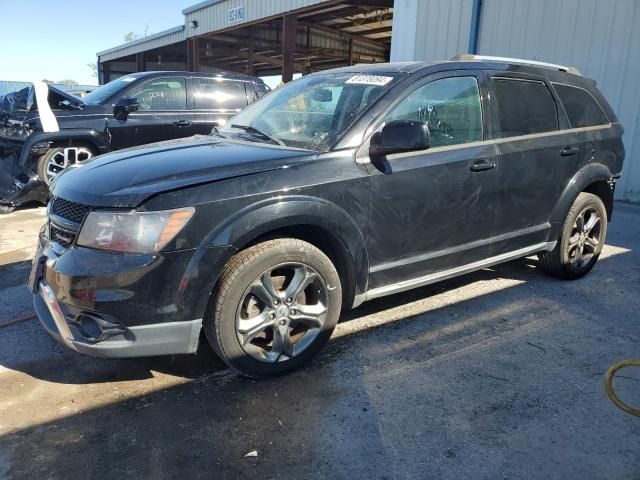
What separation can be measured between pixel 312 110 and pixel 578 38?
22.2 ft

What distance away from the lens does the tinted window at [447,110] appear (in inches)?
131

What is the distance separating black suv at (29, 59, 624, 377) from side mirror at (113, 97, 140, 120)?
11.2 ft

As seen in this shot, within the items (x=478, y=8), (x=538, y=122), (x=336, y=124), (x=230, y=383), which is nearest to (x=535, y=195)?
(x=538, y=122)

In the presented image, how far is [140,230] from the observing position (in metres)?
2.46

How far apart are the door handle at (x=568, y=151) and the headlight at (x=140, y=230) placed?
3027mm

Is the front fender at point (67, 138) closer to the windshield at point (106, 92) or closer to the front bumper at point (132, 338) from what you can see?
the windshield at point (106, 92)

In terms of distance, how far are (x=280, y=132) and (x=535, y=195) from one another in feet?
6.58

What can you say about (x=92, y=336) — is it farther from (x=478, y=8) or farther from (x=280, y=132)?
(x=478, y=8)

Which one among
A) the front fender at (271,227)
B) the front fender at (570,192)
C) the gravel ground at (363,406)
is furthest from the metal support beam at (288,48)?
the front fender at (271,227)

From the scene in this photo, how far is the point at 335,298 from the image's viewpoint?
3.03 meters

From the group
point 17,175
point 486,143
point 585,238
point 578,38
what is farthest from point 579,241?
point 17,175

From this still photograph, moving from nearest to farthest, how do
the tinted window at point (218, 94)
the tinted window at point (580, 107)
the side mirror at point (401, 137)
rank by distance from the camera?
the side mirror at point (401, 137), the tinted window at point (580, 107), the tinted window at point (218, 94)

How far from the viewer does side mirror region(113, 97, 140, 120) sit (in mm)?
6809

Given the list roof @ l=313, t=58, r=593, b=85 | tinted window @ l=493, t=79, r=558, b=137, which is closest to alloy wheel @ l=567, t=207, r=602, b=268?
tinted window @ l=493, t=79, r=558, b=137
